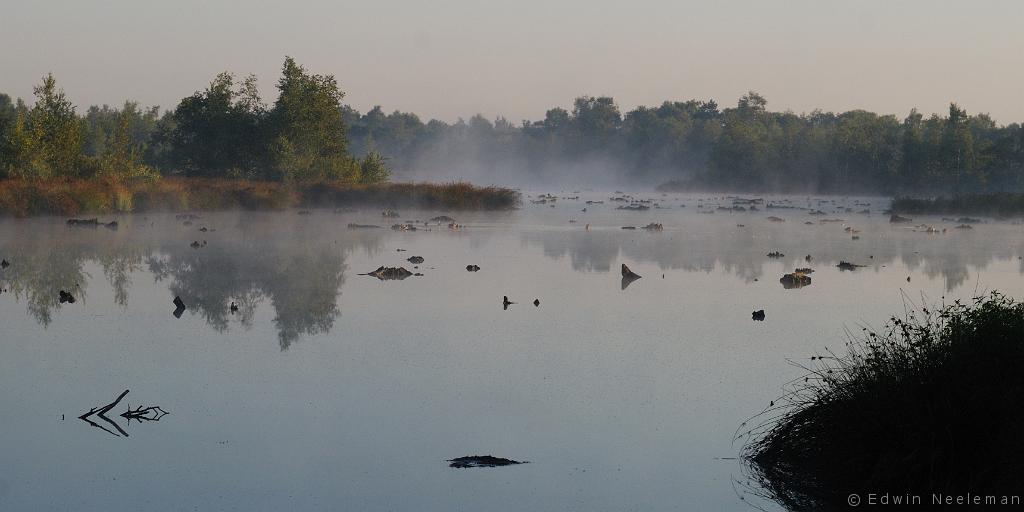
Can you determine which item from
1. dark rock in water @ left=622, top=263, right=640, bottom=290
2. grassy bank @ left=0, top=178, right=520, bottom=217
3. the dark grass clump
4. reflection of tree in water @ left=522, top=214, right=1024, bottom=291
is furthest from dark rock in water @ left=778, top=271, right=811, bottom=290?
grassy bank @ left=0, top=178, right=520, bottom=217

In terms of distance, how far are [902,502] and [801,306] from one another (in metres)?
11.3

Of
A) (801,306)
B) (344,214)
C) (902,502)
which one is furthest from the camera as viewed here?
(344,214)

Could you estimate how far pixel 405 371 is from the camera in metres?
11.8

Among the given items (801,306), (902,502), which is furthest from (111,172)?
(902,502)

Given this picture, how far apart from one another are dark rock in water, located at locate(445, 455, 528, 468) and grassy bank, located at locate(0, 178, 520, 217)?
A: 131 feet

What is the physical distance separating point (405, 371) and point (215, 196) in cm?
4463

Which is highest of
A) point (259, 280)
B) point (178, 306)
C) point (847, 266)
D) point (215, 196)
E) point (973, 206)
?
point (215, 196)

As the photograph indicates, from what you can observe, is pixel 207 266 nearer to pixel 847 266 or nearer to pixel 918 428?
pixel 847 266

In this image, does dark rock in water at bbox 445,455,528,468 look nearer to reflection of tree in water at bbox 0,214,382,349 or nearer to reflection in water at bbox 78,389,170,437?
reflection in water at bbox 78,389,170,437

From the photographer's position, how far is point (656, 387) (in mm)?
11023

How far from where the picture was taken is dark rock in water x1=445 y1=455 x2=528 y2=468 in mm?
8094

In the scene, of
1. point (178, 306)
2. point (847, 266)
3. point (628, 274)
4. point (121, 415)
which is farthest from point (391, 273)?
point (121, 415)

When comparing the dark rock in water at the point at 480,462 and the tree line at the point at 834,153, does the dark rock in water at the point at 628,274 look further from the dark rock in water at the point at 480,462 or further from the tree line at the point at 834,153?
the tree line at the point at 834,153

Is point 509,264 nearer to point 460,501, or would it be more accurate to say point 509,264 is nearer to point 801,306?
point 801,306
